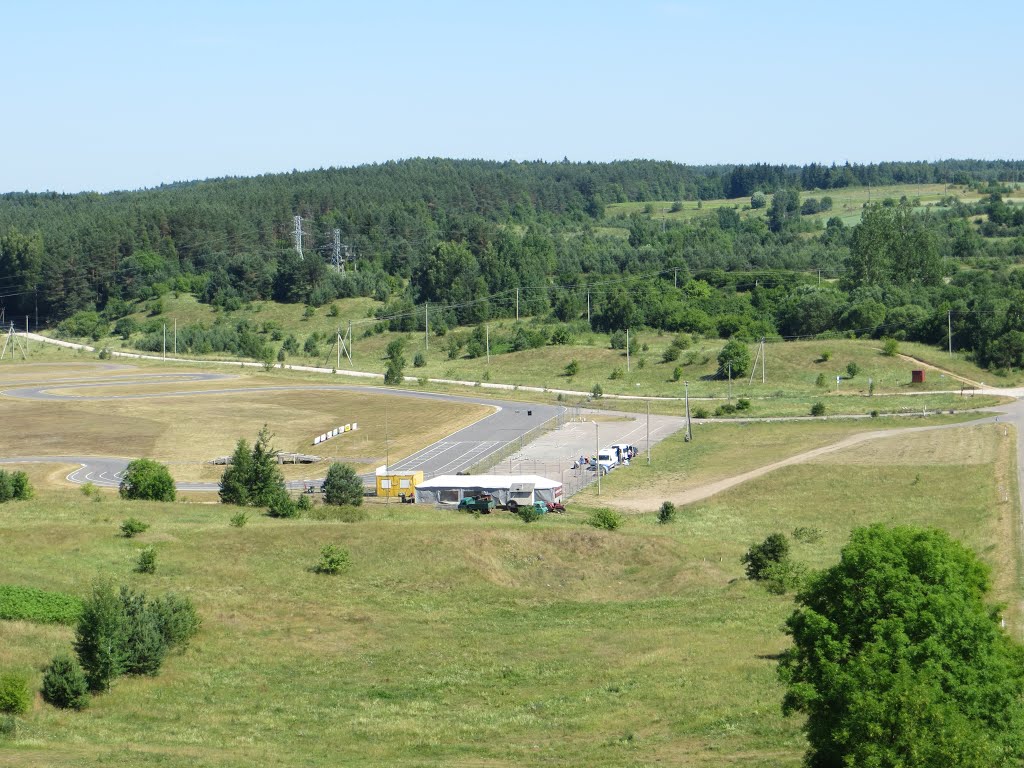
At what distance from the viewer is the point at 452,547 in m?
56.0

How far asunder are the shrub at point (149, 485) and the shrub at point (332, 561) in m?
20.3

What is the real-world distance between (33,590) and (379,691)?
13857 millimetres

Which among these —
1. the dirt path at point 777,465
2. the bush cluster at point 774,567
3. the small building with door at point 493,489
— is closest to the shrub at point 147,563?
the bush cluster at point 774,567

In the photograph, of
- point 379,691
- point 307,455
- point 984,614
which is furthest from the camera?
point 307,455

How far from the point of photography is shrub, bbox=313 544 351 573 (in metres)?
53.0

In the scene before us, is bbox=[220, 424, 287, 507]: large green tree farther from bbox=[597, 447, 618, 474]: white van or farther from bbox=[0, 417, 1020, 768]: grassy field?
bbox=[597, 447, 618, 474]: white van

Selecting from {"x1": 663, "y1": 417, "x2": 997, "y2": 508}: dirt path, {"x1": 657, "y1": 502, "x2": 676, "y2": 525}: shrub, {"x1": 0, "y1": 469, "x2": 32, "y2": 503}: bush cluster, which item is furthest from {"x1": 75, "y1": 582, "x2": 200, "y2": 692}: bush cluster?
{"x1": 663, "y1": 417, "x2": 997, "y2": 508}: dirt path

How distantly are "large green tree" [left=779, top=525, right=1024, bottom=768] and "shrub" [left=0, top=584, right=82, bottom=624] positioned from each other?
24.7 meters

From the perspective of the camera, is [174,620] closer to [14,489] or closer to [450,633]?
Answer: [450,633]

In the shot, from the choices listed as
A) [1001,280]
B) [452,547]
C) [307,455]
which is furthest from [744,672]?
[1001,280]

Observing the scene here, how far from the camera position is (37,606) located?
43781 mm

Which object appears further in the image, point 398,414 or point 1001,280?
point 1001,280

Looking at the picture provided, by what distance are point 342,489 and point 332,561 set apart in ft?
61.2

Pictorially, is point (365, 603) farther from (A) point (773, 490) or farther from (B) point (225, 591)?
(A) point (773, 490)
